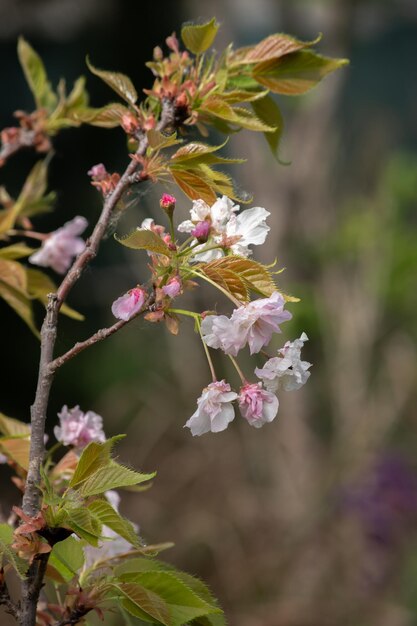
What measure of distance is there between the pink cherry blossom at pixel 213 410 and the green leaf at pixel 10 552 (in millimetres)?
98

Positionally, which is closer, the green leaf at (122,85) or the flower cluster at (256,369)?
the flower cluster at (256,369)

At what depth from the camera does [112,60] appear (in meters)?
3.70

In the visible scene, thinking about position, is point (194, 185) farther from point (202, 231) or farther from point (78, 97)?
point (78, 97)

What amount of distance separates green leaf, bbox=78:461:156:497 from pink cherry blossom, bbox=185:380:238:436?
48 millimetres

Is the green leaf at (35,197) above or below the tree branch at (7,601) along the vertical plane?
above

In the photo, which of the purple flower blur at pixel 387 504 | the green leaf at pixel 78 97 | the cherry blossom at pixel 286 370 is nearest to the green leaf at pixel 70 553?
the cherry blossom at pixel 286 370

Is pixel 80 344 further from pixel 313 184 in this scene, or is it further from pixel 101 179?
pixel 313 184

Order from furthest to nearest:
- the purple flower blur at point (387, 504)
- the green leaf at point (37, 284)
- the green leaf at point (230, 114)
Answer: the purple flower blur at point (387, 504) < the green leaf at point (37, 284) < the green leaf at point (230, 114)

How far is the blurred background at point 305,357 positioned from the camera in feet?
8.61

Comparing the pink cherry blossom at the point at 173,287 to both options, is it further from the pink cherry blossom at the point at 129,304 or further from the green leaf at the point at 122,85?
the green leaf at the point at 122,85

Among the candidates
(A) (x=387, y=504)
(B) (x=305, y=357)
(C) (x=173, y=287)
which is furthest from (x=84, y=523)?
(B) (x=305, y=357)

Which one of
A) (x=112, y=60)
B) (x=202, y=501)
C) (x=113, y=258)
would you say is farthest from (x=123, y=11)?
(x=202, y=501)

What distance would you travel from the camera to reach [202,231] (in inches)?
16.6

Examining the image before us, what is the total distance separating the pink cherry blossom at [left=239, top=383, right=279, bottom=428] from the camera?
413 millimetres
